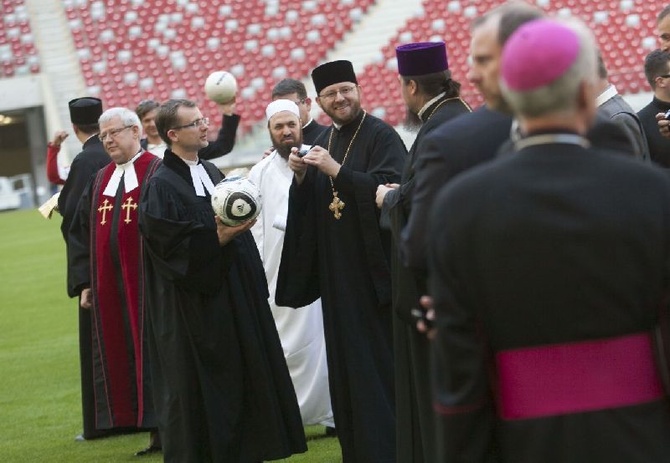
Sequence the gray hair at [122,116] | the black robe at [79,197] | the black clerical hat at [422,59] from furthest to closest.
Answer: the black robe at [79,197] < the gray hair at [122,116] < the black clerical hat at [422,59]

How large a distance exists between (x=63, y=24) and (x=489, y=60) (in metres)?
27.6

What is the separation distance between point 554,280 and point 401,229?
2.04 m

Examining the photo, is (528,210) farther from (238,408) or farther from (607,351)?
(238,408)

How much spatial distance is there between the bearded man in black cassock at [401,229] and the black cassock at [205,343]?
1.21 meters


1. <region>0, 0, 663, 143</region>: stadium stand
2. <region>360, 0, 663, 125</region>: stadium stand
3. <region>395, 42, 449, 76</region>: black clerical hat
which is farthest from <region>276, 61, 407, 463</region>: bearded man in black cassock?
<region>0, 0, 663, 143</region>: stadium stand

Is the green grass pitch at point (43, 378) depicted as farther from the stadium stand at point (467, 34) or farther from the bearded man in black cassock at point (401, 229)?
the stadium stand at point (467, 34)

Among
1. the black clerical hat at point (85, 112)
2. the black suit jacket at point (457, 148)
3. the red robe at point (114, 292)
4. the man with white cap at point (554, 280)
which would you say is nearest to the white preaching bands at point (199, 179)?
the red robe at point (114, 292)

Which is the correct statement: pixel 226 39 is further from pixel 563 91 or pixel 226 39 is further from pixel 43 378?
pixel 563 91

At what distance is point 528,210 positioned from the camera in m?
2.77

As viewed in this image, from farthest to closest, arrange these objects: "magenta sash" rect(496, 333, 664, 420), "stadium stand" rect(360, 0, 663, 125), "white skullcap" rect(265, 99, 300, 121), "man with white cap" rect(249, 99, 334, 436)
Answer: "stadium stand" rect(360, 0, 663, 125) < "man with white cap" rect(249, 99, 334, 436) < "white skullcap" rect(265, 99, 300, 121) < "magenta sash" rect(496, 333, 664, 420)

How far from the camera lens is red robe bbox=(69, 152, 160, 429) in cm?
741

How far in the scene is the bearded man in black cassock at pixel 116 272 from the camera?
23.9 ft

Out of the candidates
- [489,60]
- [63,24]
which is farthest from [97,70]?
[489,60]

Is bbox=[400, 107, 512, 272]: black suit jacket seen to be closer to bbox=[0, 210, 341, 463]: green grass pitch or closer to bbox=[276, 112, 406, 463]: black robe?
bbox=[276, 112, 406, 463]: black robe
